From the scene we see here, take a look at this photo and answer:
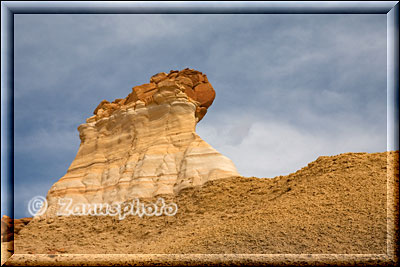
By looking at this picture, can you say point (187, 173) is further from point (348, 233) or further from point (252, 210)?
point (348, 233)

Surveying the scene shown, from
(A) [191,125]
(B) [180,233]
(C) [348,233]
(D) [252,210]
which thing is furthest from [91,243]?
(C) [348,233]

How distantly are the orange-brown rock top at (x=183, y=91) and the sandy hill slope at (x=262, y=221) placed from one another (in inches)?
366

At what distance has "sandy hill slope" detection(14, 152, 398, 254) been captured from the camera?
14602 mm

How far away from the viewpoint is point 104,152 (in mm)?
28750

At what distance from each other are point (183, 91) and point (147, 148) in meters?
4.85

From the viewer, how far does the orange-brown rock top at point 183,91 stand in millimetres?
29984

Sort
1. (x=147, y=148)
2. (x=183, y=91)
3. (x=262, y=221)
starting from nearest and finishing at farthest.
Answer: (x=262, y=221)
(x=147, y=148)
(x=183, y=91)

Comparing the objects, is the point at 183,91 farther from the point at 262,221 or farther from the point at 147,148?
the point at 262,221

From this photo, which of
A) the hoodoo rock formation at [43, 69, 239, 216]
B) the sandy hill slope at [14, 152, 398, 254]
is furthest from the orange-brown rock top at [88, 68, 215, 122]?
the sandy hill slope at [14, 152, 398, 254]

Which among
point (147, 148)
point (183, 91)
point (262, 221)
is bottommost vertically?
point (262, 221)

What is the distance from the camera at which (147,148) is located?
26.6 metres

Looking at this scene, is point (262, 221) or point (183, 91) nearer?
point (262, 221)

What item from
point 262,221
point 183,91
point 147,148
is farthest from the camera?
point 183,91

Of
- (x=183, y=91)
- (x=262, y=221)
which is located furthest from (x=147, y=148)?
(x=262, y=221)
